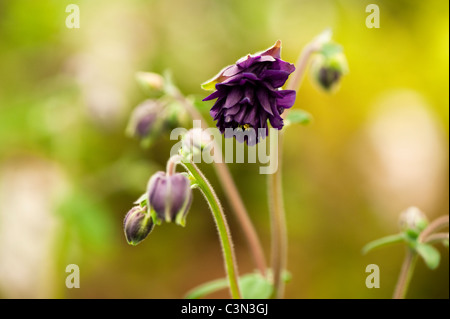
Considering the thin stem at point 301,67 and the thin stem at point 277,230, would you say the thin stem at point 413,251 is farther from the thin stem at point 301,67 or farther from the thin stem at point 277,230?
the thin stem at point 301,67

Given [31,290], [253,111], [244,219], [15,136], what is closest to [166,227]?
[31,290]

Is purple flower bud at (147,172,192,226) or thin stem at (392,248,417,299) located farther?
thin stem at (392,248,417,299)

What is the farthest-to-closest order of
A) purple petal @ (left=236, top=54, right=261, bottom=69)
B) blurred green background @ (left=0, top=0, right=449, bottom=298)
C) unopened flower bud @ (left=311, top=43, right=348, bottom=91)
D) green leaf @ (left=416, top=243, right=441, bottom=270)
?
blurred green background @ (left=0, top=0, right=449, bottom=298)
unopened flower bud @ (left=311, top=43, right=348, bottom=91)
green leaf @ (left=416, top=243, right=441, bottom=270)
purple petal @ (left=236, top=54, right=261, bottom=69)

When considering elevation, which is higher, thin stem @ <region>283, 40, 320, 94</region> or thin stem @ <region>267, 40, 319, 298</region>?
thin stem @ <region>283, 40, 320, 94</region>

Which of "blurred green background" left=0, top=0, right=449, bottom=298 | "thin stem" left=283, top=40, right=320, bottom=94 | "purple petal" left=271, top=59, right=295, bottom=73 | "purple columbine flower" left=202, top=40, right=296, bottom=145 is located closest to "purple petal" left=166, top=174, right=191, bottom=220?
"purple columbine flower" left=202, top=40, right=296, bottom=145

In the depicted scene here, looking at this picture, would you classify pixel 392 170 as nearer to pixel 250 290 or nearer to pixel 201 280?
pixel 201 280

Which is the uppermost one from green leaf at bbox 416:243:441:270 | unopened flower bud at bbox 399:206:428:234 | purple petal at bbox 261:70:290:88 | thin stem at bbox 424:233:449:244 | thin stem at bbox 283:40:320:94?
thin stem at bbox 283:40:320:94

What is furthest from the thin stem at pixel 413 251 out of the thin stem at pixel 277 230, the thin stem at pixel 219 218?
the thin stem at pixel 219 218

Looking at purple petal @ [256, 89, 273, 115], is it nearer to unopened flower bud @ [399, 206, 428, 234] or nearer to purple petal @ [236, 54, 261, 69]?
purple petal @ [236, 54, 261, 69]

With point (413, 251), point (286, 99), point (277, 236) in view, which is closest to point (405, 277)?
point (413, 251)
